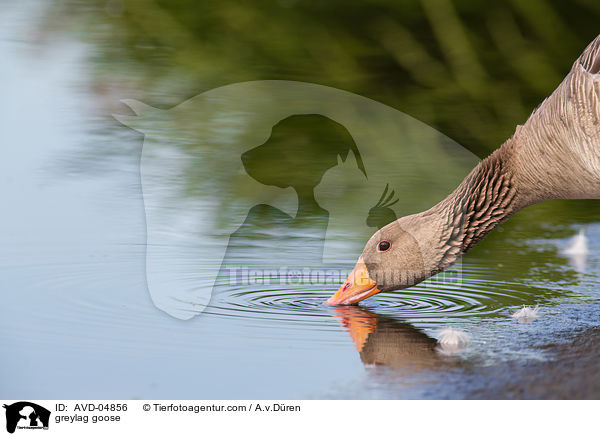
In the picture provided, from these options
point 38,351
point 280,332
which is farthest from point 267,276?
point 38,351

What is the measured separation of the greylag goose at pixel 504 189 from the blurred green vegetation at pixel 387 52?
81.7 inches

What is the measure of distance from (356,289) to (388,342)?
0.82 meters

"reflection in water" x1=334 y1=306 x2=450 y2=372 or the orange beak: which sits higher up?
the orange beak

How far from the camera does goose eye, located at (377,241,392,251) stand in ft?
13.5

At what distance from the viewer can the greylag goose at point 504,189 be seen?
3.84 meters

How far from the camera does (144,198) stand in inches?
235

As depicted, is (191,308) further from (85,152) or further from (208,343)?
(85,152)

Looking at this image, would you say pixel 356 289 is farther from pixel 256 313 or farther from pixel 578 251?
pixel 578 251

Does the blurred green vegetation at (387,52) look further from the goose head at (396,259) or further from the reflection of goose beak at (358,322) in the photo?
the reflection of goose beak at (358,322)

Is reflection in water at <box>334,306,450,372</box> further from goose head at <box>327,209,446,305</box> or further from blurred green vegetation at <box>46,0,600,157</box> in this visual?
blurred green vegetation at <box>46,0,600,157</box>

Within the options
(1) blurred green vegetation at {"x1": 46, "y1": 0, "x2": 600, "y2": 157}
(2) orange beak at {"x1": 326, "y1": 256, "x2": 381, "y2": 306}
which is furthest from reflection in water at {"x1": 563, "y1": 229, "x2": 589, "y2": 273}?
(2) orange beak at {"x1": 326, "y1": 256, "x2": 381, "y2": 306}

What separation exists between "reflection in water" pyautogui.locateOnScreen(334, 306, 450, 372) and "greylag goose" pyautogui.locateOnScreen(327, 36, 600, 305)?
0.32m

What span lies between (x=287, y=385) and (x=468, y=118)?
14.8 ft
